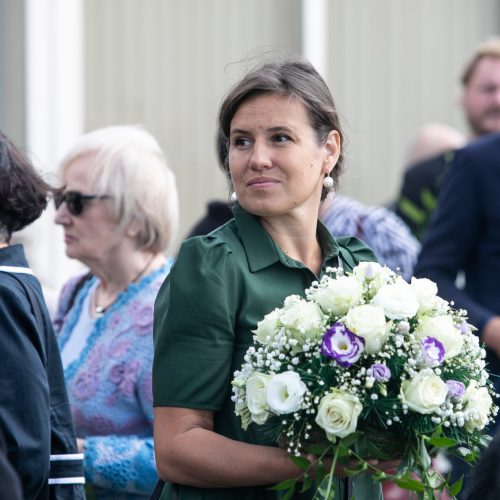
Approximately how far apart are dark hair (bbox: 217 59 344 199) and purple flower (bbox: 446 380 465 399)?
0.73m

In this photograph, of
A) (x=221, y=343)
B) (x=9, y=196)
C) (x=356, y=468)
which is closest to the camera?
(x=356, y=468)

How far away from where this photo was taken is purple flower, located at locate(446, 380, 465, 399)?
284 cm

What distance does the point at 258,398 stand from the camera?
2807mm

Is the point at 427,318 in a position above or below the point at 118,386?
above

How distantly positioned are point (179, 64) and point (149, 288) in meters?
4.00

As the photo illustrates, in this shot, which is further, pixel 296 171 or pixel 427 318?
pixel 296 171

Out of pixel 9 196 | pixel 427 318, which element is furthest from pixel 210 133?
pixel 427 318

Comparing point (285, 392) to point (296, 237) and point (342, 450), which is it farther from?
point (296, 237)

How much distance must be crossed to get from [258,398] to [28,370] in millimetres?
658

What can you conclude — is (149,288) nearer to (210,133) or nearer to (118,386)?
(118,386)

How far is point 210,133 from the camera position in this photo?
820 centimetres

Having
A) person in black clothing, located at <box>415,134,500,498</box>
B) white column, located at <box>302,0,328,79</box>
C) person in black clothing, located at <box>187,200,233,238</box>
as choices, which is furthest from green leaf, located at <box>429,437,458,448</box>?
white column, located at <box>302,0,328,79</box>

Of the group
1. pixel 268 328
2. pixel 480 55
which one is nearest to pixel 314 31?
pixel 480 55

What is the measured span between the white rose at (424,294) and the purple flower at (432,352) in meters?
0.11
